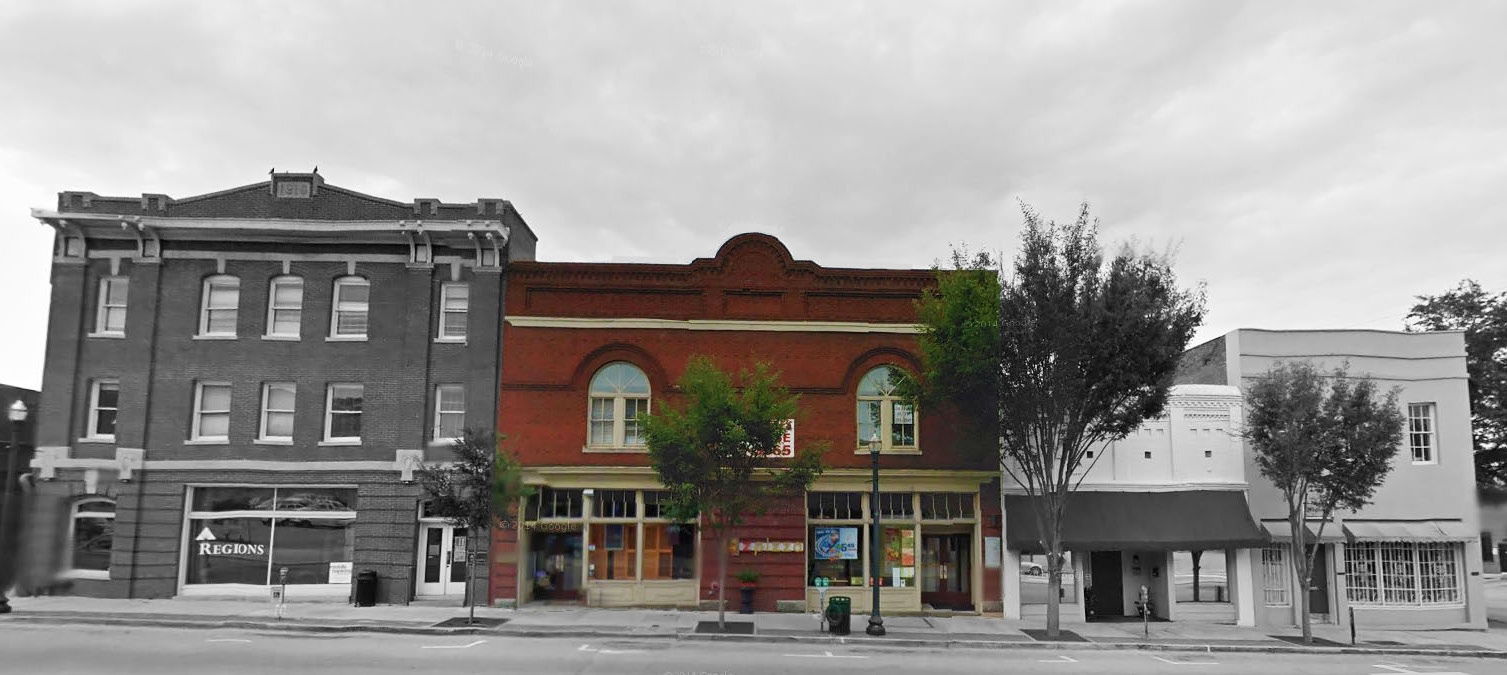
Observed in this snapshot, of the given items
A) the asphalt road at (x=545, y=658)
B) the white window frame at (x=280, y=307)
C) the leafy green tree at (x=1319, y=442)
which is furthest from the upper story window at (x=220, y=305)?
the leafy green tree at (x=1319, y=442)

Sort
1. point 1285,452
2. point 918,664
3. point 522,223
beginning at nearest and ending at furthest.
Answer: point 918,664 → point 1285,452 → point 522,223

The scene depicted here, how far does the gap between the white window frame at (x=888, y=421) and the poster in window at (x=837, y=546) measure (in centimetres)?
222

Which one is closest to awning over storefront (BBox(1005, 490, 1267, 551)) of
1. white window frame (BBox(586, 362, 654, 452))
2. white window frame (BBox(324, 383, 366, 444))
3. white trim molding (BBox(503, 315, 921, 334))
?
white trim molding (BBox(503, 315, 921, 334))

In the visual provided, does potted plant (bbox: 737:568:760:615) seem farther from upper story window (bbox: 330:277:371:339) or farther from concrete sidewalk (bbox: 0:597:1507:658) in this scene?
upper story window (bbox: 330:277:371:339)

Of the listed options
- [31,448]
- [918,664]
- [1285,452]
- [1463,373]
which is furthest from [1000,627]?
[31,448]

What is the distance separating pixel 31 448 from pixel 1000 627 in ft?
91.7

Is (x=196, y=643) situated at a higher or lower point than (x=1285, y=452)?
lower

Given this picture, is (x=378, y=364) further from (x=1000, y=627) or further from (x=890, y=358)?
(x=1000, y=627)

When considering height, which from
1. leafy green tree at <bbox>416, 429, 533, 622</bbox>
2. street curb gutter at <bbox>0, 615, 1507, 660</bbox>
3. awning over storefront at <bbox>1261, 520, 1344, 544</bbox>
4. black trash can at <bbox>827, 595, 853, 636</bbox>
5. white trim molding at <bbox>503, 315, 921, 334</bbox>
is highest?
white trim molding at <bbox>503, 315, 921, 334</bbox>

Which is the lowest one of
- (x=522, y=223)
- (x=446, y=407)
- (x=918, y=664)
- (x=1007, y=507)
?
(x=918, y=664)

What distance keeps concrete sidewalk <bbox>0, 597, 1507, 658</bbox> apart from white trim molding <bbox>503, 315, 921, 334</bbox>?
7153 mm

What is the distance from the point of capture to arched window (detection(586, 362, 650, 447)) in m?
26.1

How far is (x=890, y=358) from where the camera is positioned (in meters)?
26.4

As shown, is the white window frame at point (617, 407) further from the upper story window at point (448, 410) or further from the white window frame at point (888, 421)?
the white window frame at point (888, 421)
